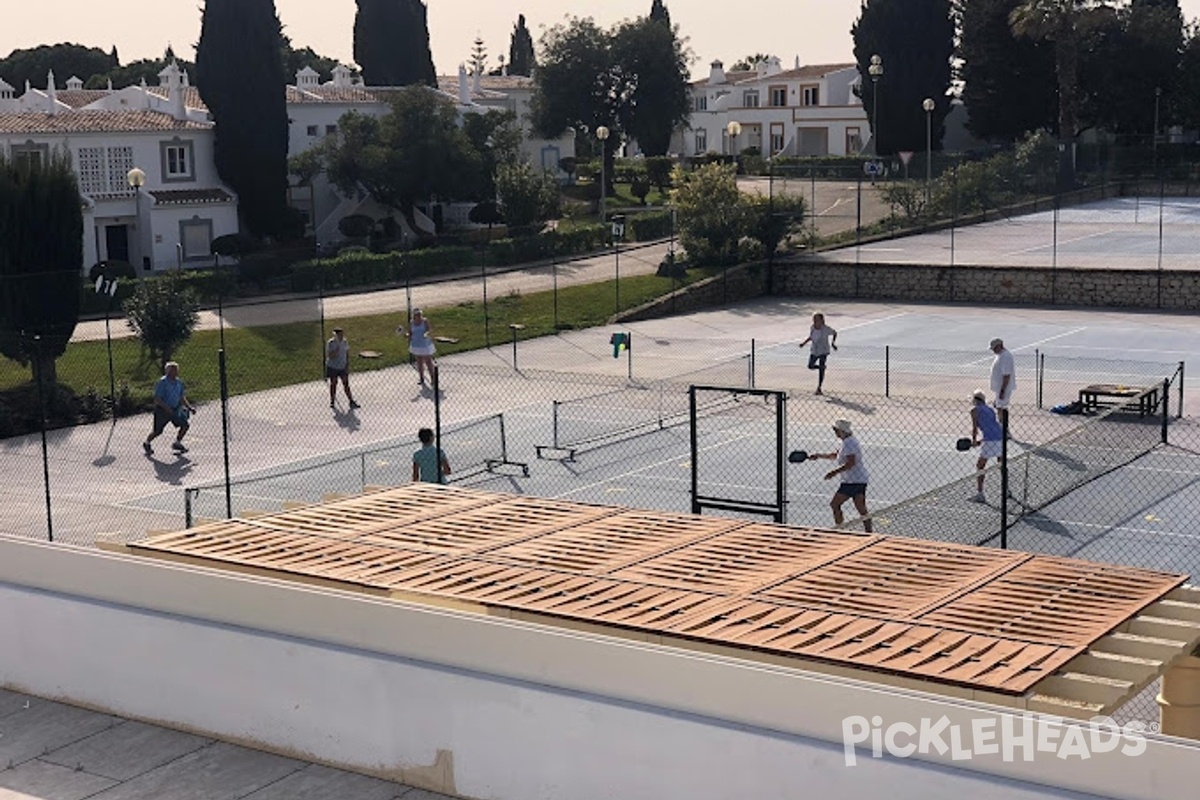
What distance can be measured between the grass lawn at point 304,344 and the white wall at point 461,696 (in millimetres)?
17854

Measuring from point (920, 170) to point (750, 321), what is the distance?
94.0 feet

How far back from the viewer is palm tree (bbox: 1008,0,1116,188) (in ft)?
226

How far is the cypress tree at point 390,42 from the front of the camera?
78250 mm

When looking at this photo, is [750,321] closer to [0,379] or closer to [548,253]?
[548,253]

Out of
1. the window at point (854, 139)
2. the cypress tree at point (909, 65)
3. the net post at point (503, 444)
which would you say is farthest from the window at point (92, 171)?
the window at point (854, 139)

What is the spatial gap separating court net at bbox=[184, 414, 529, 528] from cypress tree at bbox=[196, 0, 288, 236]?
31.6 m

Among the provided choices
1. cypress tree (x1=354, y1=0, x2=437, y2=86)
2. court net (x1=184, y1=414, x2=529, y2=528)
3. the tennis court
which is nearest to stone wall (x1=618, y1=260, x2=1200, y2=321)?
the tennis court

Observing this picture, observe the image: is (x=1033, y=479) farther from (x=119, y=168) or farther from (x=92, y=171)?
(x=119, y=168)

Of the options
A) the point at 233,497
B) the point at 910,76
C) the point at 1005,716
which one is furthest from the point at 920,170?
the point at 1005,716

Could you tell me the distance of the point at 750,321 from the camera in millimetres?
40906

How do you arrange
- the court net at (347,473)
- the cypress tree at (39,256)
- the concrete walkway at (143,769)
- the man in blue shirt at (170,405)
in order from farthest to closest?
1. the cypress tree at (39,256)
2. the man in blue shirt at (170,405)
3. the court net at (347,473)
4. the concrete walkway at (143,769)

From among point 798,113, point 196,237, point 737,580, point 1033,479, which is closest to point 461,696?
point 737,580

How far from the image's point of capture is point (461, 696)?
11430 millimetres

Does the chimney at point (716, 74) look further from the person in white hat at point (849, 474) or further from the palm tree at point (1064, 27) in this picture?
the person in white hat at point (849, 474)
